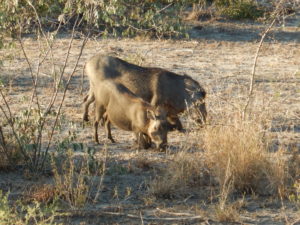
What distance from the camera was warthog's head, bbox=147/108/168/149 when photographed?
974 cm

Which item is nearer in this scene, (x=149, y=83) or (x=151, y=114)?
(x=151, y=114)

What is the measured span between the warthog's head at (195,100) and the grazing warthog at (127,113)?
81 cm

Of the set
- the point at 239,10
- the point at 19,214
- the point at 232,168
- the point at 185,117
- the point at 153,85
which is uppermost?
the point at 239,10

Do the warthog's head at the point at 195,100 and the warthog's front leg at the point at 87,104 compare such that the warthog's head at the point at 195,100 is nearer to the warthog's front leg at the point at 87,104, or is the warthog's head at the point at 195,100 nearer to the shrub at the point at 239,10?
the warthog's front leg at the point at 87,104

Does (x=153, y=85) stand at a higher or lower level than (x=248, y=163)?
higher

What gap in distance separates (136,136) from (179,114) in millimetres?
1215

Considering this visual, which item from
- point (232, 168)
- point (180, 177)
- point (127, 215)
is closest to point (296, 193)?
point (232, 168)

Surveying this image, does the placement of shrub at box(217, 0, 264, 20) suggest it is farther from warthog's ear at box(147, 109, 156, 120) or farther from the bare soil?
warthog's ear at box(147, 109, 156, 120)

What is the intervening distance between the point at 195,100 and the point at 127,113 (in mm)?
1399

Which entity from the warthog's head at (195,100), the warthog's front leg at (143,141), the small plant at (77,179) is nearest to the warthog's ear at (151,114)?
the warthog's front leg at (143,141)

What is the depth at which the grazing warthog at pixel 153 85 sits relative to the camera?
1097 cm

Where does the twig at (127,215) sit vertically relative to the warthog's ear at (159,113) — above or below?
below

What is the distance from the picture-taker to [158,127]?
976cm

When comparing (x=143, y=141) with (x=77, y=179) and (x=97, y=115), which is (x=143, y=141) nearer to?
(x=97, y=115)
